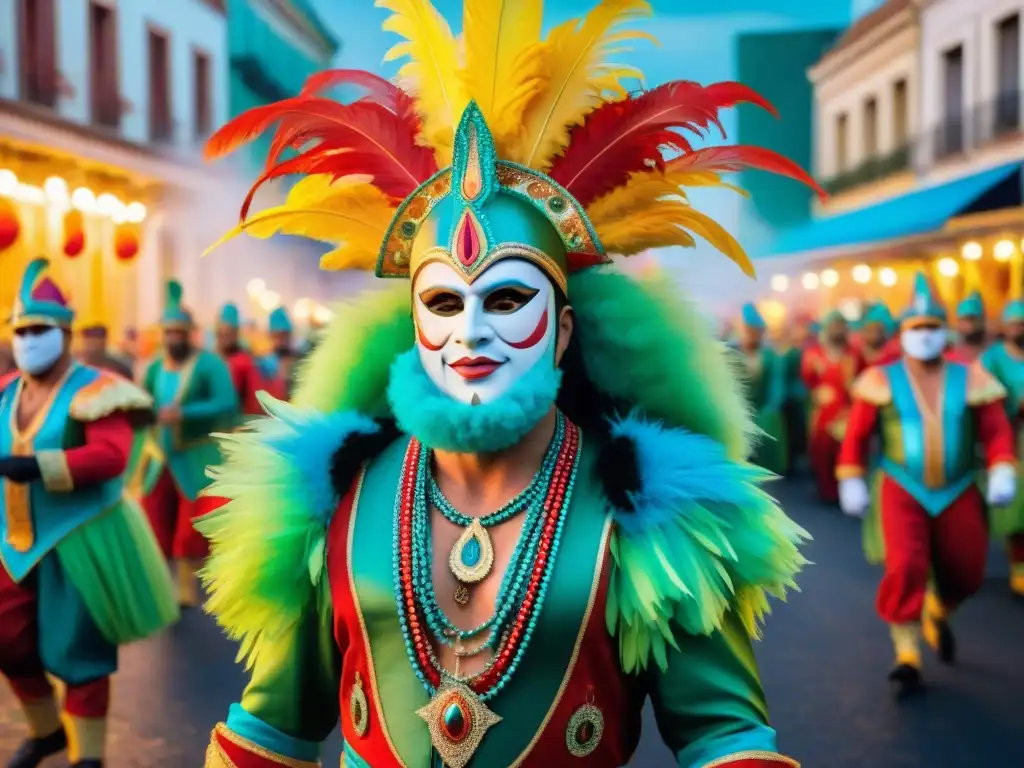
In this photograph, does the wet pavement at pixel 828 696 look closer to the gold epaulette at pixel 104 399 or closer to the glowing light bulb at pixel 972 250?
the gold epaulette at pixel 104 399

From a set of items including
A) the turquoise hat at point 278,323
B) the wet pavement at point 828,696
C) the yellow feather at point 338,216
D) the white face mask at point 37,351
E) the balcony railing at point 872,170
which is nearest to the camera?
the yellow feather at point 338,216

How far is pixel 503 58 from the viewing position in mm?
2432

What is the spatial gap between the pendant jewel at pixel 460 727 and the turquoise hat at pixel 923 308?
4.60m

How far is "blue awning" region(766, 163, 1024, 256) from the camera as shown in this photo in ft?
54.3

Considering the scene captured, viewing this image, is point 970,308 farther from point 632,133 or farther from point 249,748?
point 249,748

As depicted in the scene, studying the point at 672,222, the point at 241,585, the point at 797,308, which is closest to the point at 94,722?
the point at 241,585

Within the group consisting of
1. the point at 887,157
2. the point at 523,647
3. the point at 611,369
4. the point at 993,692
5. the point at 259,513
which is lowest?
the point at 993,692

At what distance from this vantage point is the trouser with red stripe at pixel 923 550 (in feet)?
19.5

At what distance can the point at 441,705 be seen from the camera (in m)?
2.24

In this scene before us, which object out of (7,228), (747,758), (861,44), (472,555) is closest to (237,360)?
(7,228)

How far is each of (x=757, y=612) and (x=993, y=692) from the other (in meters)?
4.13

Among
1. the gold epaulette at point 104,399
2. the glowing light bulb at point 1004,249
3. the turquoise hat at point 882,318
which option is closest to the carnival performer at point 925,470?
the gold epaulette at point 104,399

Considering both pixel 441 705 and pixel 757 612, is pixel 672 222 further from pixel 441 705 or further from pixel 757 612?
pixel 441 705

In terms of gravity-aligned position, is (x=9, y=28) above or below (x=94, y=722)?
above
